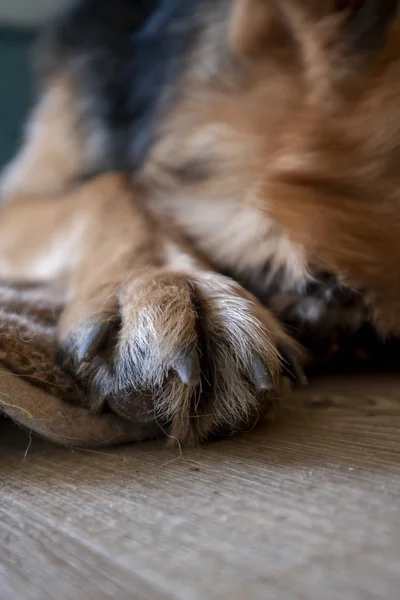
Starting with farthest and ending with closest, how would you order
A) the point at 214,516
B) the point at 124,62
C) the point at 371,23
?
the point at 124,62, the point at 371,23, the point at 214,516

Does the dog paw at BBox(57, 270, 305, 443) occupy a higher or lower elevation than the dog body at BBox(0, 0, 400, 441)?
lower

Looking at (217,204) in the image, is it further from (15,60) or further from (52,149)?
(15,60)

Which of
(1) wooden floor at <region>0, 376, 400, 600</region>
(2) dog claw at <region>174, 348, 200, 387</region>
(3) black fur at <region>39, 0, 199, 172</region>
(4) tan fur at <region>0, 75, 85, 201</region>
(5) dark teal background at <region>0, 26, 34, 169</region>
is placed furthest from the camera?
(5) dark teal background at <region>0, 26, 34, 169</region>

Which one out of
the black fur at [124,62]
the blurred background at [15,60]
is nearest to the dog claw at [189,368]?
the black fur at [124,62]

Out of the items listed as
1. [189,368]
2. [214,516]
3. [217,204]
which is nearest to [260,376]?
[189,368]

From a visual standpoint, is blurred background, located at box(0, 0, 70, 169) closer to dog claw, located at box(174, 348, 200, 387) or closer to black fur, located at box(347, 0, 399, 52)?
black fur, located at box(347, 0, 399, 52)

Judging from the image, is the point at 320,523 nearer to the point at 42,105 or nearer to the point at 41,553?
the point at 41,553

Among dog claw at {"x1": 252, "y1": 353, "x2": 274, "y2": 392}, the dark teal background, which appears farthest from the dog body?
the dark teal background
